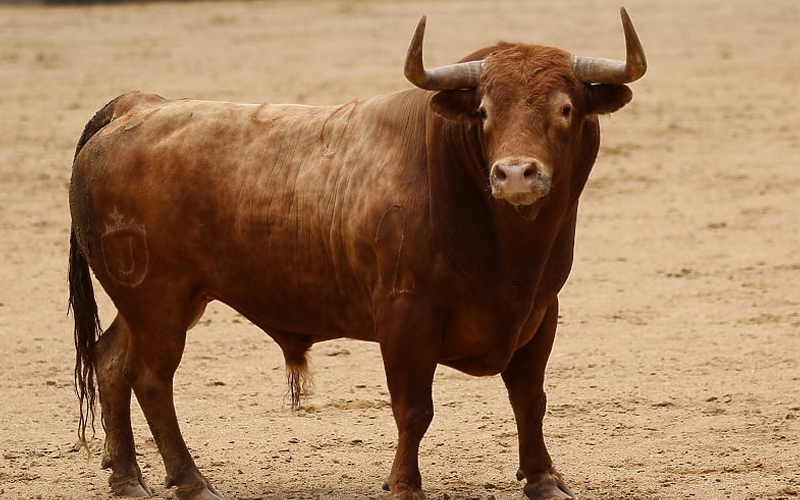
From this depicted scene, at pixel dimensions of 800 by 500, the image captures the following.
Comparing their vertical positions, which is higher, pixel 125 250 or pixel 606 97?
pixel 606 97

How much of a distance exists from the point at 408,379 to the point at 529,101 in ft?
3.76

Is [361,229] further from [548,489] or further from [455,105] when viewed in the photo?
[548,489]

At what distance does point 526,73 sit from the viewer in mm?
5289

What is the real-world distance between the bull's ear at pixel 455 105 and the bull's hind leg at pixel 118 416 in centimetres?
191

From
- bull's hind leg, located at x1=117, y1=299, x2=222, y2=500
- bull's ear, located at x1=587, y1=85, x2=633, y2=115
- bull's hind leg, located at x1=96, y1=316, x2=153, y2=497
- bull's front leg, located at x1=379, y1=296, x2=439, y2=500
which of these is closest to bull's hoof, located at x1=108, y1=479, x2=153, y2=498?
bull's hind leg, located at x1=96, y1=316, x2=153, y2=497

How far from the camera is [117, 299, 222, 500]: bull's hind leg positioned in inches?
240

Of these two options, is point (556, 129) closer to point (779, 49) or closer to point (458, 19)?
point (779, 49)

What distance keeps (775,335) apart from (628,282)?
152 cm

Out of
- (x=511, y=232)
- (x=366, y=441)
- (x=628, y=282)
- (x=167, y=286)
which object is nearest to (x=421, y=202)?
(x=511, y=232)

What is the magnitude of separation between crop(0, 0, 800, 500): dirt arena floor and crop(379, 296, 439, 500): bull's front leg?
45 centimetres

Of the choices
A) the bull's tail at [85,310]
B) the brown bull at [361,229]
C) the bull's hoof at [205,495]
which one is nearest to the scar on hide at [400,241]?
the brown bull at [361,229]

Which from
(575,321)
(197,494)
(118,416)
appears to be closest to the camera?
(197,494)

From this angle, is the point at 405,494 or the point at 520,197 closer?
the point at 520,197

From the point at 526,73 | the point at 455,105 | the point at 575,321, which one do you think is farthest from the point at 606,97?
the point at 575,321
